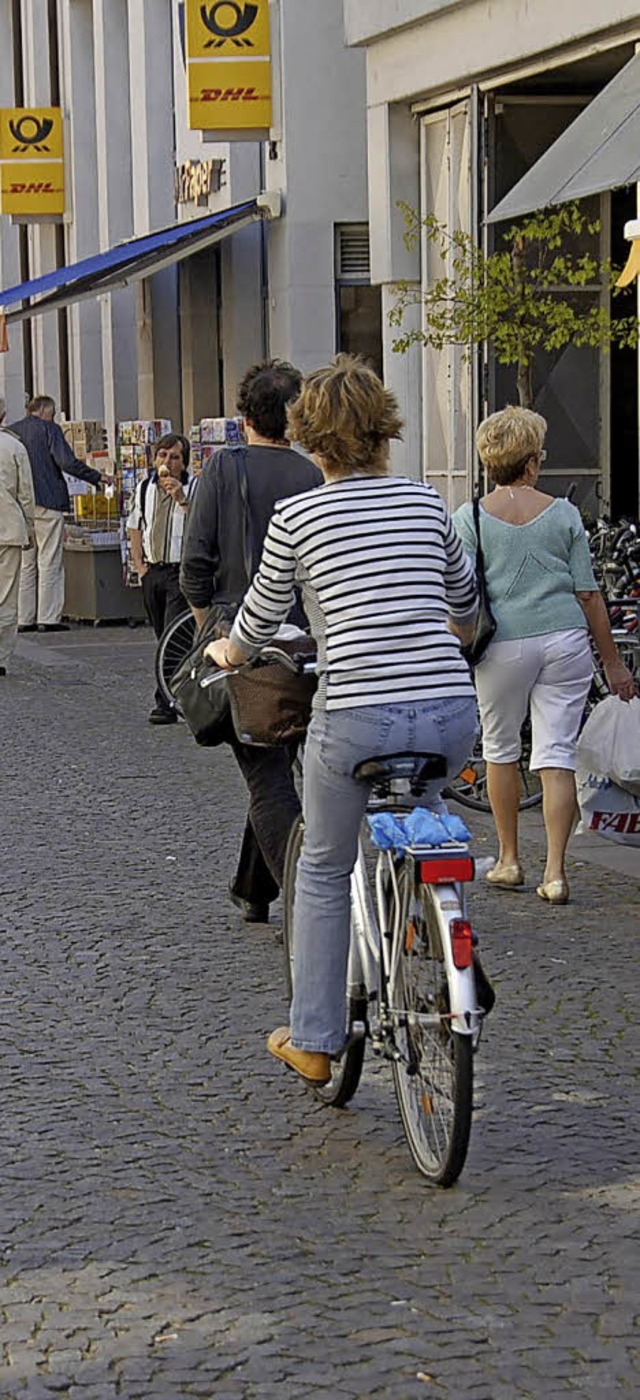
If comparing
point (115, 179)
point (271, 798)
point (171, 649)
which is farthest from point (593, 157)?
point (115, 179)

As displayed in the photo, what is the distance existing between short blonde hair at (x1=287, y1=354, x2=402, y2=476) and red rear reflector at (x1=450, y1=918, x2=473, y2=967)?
111cm

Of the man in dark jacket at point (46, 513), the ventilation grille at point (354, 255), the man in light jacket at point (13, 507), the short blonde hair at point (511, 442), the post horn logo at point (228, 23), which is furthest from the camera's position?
the ventilation grille at point (354, 255)

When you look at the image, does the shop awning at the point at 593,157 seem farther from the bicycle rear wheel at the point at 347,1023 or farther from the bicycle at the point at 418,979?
the bicycle at the point at 418,979

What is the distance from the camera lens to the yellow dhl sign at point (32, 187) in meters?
30.4

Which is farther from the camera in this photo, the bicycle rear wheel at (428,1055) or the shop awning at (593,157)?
the shop awning at (593,157)

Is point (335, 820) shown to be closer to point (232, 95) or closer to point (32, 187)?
point (232, 95)

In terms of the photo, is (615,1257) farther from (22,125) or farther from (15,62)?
(15,62)

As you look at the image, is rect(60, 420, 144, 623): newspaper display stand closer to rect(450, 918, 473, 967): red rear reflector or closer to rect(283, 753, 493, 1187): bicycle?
rect(283, 753, 493, 1187): bicycle

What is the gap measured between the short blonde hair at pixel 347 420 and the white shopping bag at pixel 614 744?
10.0 ft

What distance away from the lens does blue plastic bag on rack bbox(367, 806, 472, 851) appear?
5066 mm

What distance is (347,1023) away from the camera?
18.3 ft

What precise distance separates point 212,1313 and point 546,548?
14.4 ft

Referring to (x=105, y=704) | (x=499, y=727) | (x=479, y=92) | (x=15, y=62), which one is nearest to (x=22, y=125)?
(x=15, y=62)

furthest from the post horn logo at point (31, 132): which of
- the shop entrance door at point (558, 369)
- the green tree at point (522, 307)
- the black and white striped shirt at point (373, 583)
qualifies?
the black and white striped shirt at point (373, 583)
